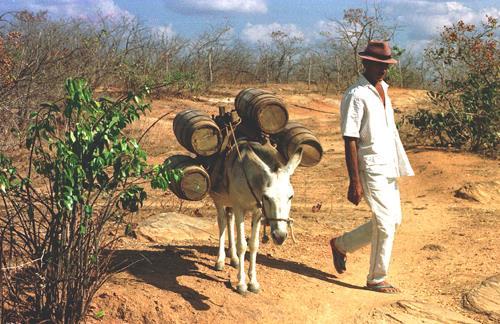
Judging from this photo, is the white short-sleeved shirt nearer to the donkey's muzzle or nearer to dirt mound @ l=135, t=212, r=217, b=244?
the donkey's muzzle

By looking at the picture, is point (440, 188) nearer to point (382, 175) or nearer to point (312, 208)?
point (312, 208)

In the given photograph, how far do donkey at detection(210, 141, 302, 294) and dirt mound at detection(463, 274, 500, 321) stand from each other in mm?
1893

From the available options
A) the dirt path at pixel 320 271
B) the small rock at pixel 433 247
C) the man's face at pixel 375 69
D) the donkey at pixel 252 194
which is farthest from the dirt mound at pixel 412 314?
the man's face at pixel 375 69

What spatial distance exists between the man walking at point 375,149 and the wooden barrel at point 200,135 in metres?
1.13

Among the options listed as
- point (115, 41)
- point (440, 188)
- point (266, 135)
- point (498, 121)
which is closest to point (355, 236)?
point (266, 135)

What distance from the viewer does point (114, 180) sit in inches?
175

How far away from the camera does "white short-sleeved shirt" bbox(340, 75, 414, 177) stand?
5352 millimetres

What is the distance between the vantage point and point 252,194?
516 centimetres

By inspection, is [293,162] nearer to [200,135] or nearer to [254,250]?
[254,250]

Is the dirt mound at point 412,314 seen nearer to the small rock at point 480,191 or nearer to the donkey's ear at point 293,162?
the donkey's ear at point 293,162

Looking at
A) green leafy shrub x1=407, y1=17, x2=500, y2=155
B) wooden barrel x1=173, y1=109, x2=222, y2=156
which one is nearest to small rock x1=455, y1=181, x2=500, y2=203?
green leafy shrub x1=407, y1=17, x2=500, y2=155

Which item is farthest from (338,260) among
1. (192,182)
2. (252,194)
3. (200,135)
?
(200,135)

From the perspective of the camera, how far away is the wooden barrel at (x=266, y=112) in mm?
5582

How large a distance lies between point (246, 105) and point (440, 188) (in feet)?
18.2
